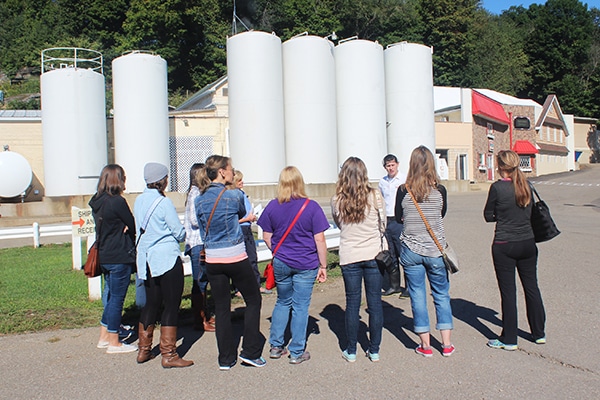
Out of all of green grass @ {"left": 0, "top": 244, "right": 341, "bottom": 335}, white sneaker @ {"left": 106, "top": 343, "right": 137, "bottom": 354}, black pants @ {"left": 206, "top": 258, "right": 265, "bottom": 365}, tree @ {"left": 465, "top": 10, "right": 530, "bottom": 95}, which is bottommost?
white sneaker @ {"left": 106, "top": 343, "right": 137, "bottom": 354}

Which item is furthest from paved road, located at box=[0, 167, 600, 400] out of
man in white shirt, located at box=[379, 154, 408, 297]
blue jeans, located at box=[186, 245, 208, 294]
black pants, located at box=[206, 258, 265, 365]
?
man in white shirt, located at box=[379, 154, 408, 297]

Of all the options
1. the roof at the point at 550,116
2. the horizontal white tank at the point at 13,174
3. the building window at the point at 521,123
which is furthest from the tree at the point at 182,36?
the horizontal white tank at the point at 13,174

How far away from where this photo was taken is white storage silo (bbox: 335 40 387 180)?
1178 inches

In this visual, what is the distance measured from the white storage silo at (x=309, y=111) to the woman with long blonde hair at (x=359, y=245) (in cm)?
2296

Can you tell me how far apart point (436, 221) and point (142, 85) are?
80.7ft

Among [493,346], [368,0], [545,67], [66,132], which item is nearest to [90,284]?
[493,346]

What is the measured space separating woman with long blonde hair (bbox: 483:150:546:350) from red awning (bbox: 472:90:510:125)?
36895 millimetres

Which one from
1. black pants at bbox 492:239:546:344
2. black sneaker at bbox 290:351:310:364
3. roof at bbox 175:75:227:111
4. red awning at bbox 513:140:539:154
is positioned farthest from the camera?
red awning at bbox 513:140:539:154

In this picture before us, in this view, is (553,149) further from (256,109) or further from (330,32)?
(256,109)

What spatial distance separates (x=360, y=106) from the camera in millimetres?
29984

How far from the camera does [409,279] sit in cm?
547

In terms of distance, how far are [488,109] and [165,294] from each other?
40.8m

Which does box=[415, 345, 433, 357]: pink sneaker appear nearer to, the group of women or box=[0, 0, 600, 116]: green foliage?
the group of women

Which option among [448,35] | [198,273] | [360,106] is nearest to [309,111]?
[360,106]
